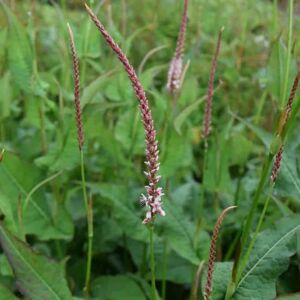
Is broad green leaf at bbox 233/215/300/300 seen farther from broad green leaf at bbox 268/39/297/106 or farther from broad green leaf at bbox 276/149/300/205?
broad green leaf at bbox 268/39/297/106

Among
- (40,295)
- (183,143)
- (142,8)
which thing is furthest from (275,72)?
(142,8)

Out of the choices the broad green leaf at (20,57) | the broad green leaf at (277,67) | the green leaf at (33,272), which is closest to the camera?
the green leaf at (33,272)

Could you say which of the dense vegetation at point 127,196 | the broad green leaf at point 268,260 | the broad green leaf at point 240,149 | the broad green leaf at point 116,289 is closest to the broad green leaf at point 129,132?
the dense vegetation at point 127,196

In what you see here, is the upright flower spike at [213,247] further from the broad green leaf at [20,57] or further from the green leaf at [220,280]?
the broad green leaf at [20,57]

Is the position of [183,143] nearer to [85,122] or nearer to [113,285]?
[85,122]

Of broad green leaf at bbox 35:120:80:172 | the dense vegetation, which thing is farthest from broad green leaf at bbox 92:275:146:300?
broad green leaf at bbox 35:120:80:172

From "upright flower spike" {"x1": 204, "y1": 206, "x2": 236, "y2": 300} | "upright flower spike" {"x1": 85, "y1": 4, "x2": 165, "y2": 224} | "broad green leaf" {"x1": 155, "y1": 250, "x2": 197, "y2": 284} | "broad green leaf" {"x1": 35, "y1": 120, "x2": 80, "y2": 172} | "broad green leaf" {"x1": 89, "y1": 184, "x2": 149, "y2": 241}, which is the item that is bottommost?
"broad green leaf" {"x1": 155, "y1": 250, "x2": 197, "y2": 284}
